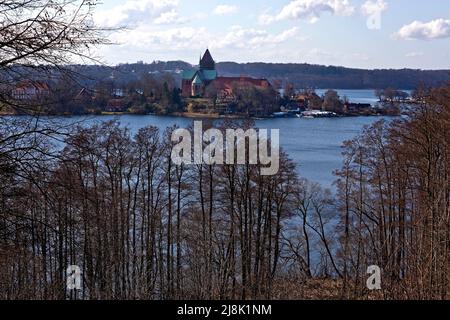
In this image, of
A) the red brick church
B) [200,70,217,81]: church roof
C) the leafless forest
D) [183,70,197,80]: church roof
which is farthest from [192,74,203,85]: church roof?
the leafless forest

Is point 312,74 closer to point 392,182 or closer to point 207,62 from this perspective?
point 207,62

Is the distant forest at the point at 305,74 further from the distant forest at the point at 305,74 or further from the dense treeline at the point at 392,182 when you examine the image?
the dense treeline at the point at 392,182

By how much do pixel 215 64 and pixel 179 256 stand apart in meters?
39.2

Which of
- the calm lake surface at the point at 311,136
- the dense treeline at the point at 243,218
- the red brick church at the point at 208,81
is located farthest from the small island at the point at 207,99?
the dense treeline at the point at 243,218

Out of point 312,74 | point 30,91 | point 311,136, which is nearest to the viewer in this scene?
point 30,91

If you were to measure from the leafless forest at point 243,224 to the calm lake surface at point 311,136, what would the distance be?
3.10 metres

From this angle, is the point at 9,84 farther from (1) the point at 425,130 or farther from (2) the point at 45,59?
(1) the point at 425,130

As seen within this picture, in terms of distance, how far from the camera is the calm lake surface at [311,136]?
2023cm

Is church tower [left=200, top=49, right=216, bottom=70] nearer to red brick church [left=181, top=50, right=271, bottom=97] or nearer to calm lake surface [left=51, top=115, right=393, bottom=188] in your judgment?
red brick church [left=181, top=50, right=271, bottom=97]

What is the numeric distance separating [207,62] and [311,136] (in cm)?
2215

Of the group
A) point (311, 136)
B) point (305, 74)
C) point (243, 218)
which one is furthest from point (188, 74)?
point (243, 218)

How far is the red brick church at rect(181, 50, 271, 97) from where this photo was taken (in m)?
38.7

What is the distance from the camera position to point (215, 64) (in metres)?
49.9

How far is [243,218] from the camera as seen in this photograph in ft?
45.7
